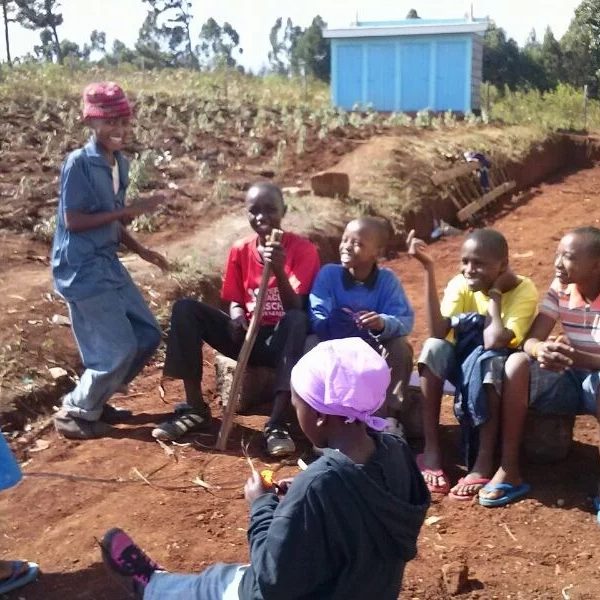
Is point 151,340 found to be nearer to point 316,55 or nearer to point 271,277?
point 271,277

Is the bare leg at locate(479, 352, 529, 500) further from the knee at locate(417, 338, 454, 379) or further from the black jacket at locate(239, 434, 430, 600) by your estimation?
the black jacket at locate(239, 434, 430, 600)

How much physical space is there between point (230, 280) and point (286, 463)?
102cm

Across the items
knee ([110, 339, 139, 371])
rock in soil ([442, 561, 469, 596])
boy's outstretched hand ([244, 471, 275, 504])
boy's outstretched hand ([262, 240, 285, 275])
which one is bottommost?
rock in soil ([442, 561, 469, 596])

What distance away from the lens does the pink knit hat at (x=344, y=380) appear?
2227mm

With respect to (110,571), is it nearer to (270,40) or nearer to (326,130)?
(326,130)

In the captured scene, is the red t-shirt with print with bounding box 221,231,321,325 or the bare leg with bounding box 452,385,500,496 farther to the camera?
the red t-shirt with print with bounding box 221,231,321,325

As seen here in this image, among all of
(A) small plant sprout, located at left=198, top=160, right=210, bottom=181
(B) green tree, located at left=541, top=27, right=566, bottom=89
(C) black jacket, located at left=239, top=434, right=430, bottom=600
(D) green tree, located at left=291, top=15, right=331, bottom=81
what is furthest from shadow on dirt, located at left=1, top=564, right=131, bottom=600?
(D) green tree, located at left=291, top=15, right=331, bottom=81

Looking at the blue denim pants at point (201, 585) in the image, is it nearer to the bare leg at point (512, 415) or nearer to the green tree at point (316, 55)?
the bare leg at point (512, 415)

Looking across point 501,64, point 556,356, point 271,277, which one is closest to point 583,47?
point 501,64

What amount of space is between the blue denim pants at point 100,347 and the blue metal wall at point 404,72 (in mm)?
15565

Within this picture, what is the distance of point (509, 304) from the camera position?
411 centimetres

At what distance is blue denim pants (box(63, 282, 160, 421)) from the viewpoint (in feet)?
15.1

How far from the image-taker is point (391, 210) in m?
9.76

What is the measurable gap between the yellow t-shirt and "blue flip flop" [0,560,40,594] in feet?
6.98
